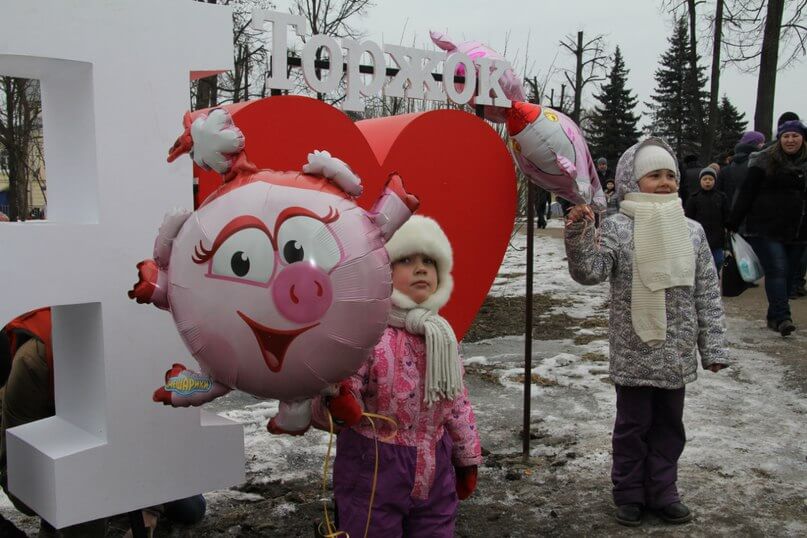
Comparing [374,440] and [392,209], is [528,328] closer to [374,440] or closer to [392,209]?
[374,440]

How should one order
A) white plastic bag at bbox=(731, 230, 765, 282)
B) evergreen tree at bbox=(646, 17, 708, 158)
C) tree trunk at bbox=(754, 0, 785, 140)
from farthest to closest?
evergreen tree at bbox=(646, 17, 708, 158) < tree trunk at bbox=(754, 0, 785, 140) < white plastic bag at bbox=(731, 230, 765, 282)

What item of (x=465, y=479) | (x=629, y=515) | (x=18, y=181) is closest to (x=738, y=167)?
(x=629, y=515)

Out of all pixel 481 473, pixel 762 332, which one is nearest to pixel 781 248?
pixel 762 332

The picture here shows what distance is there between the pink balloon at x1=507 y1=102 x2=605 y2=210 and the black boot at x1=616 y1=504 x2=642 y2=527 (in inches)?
56.4

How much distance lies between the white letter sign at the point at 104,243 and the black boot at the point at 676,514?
2.15 metres

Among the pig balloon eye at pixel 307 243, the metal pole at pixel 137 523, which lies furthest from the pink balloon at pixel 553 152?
the metal pole at pixel 137 523

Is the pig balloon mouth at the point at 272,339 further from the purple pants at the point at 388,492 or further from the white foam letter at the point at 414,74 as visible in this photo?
the white foam letter at the point at 414,74

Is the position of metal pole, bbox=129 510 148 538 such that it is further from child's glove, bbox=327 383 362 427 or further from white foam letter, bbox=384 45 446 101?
white foam letter, bbox=384 45 446 101

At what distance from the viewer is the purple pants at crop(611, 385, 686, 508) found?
359 centimetres

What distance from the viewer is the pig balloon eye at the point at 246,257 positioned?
6.16 feet

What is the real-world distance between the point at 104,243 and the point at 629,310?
7.55ft

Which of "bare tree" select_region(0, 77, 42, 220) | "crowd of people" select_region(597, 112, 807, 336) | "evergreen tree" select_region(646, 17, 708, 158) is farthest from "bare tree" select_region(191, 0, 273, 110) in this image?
"evergreen tree" select_region(646, 17, 708, 158)

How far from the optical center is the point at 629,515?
3602mm

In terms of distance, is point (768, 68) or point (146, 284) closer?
point (146, 284)
